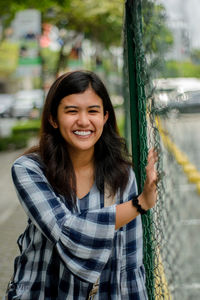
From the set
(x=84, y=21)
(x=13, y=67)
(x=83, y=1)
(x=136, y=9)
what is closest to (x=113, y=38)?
(x=84, y=21)

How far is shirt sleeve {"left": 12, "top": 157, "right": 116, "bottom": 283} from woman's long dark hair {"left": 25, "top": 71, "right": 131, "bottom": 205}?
125mm

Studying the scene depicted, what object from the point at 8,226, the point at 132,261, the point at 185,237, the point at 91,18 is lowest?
the point at 185,237

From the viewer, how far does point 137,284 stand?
5.67 ft

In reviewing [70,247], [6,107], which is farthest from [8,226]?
[6,107]

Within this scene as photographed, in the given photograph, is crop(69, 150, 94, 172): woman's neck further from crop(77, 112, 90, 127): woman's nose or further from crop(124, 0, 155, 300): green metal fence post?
crop(124, 0, 155, 300): green metal fence post

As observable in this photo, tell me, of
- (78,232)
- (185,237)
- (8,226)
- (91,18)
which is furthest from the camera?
(91,18)

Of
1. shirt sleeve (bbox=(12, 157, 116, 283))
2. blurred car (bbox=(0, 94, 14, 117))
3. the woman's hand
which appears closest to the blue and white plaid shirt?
shirt sleeve (bbox=(12, 157, 116, 283))

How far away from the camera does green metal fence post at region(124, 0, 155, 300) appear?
7.11 feet

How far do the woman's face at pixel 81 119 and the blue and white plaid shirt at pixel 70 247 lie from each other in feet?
0.51

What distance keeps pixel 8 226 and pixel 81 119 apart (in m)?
4.07

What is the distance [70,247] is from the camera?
1496 mm

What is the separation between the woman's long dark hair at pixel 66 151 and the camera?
1.69 metres

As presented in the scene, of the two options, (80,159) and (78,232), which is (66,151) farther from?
(78,232)

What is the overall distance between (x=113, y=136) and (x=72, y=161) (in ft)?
0.75
